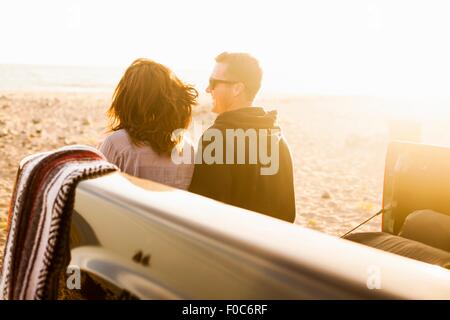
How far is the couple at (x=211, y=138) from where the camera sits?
2.74m

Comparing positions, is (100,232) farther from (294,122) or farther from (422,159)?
(294,122)

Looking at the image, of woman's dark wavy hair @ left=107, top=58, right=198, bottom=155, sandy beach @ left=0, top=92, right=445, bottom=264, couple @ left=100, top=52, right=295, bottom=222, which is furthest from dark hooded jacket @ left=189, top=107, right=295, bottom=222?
sandy beach @ left=0, top=92, right=445, bottom=264

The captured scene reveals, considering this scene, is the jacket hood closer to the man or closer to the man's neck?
the man

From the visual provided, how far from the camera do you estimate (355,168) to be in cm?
1190

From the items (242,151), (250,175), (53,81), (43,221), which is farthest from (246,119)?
(53,81)

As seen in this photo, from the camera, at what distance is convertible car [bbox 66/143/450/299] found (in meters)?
1.22

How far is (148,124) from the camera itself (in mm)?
2764

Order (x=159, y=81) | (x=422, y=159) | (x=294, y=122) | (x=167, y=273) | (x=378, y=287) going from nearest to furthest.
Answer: (x=378, y=287) < (x=167, y=273) < (x=159, y=81) < (x=422, y=159) < (x=294, y=122)

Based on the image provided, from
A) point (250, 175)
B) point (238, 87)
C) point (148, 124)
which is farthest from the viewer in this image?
point (238, 87)

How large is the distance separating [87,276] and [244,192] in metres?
1.47

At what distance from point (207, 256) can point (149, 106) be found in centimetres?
155

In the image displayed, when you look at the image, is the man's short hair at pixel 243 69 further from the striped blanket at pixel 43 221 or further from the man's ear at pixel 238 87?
the striped blanket at pixel 43 221

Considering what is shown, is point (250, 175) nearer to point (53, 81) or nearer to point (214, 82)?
point (214, 82)

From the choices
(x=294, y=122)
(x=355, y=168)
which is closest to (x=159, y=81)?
(x=355, y=168)
